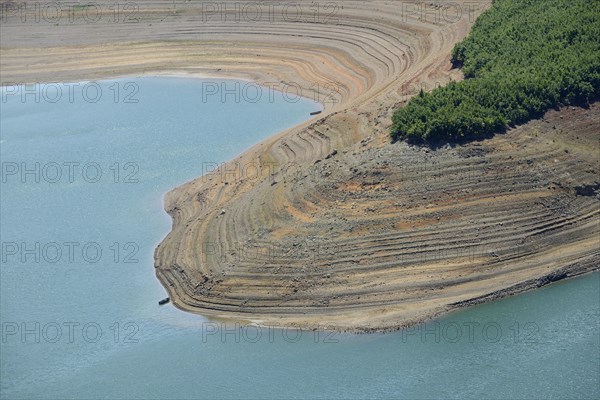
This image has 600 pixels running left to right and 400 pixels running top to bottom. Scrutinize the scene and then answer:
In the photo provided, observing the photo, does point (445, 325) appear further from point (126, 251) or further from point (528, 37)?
point (528, 37)

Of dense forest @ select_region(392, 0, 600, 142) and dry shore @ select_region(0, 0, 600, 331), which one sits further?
dense forest @ select_region(392, 0, 600, 142)

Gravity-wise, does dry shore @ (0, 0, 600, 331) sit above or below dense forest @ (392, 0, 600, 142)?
below

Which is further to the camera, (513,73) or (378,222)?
(513,73)

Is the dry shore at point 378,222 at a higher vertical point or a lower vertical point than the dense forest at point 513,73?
lower

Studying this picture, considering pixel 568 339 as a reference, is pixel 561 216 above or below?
above

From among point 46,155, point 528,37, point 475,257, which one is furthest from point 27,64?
point 475,257

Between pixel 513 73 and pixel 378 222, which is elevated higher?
pixel 513 73

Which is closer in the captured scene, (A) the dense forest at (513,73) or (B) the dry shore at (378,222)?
(B) the dry shore at (378,222)

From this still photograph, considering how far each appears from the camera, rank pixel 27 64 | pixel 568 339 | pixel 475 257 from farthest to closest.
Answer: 1. pixel 27 64
2. pixel 475 257
3. pixel 568 339
